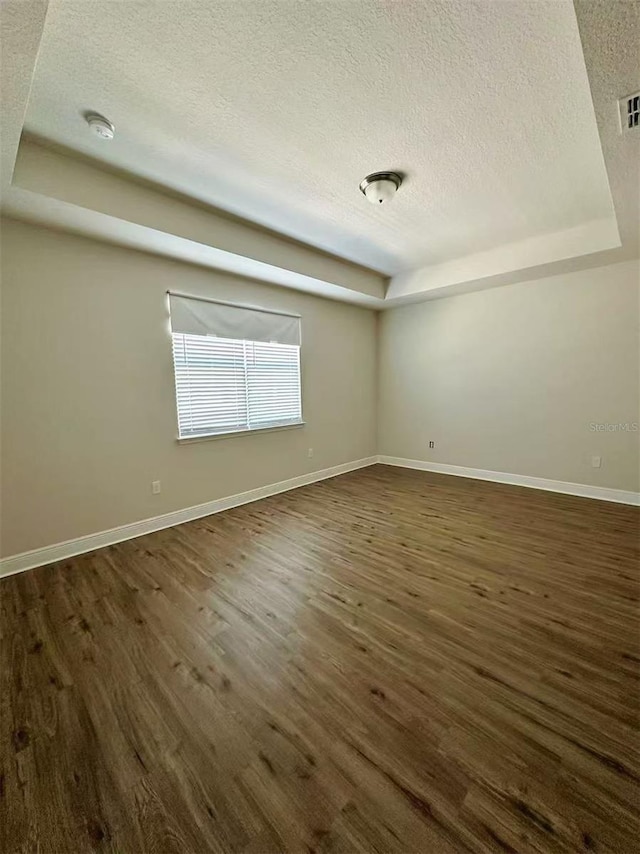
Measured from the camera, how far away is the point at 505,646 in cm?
166

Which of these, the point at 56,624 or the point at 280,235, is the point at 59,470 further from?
the point at 280,235

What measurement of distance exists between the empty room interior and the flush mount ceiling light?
1.0 inches

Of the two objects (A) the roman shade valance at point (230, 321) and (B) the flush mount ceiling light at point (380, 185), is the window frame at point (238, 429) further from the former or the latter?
(B) the flush mount ceiling light at point (380, 185)

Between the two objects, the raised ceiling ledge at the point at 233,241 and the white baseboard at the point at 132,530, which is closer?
the raised ceiling ledge at the point at 233,241

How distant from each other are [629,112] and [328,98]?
1.44m

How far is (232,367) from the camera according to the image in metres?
3.70

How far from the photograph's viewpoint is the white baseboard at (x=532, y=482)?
3623 millimetres

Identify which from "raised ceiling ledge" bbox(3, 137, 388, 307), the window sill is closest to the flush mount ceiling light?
"raised ceiling ledge" bbox(3, 137, 388, 307)

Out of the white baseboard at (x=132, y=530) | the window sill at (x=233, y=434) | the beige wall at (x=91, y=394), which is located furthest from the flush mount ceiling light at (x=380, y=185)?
the white baseboard at (x=132, y=530)

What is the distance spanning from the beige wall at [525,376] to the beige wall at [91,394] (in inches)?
104

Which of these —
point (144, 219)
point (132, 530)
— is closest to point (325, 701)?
point (132, 530)

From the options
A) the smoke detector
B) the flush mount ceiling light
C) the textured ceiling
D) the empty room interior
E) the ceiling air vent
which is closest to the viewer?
the empty room interior

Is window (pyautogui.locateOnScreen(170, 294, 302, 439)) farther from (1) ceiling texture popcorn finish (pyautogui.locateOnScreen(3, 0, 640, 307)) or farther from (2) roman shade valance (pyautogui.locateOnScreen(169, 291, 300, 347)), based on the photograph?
(1) ceiling texture popcorn finish (pyautogui.locateOnScreen(3, 0, 640, 307))

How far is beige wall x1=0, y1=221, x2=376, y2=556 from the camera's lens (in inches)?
95.8
